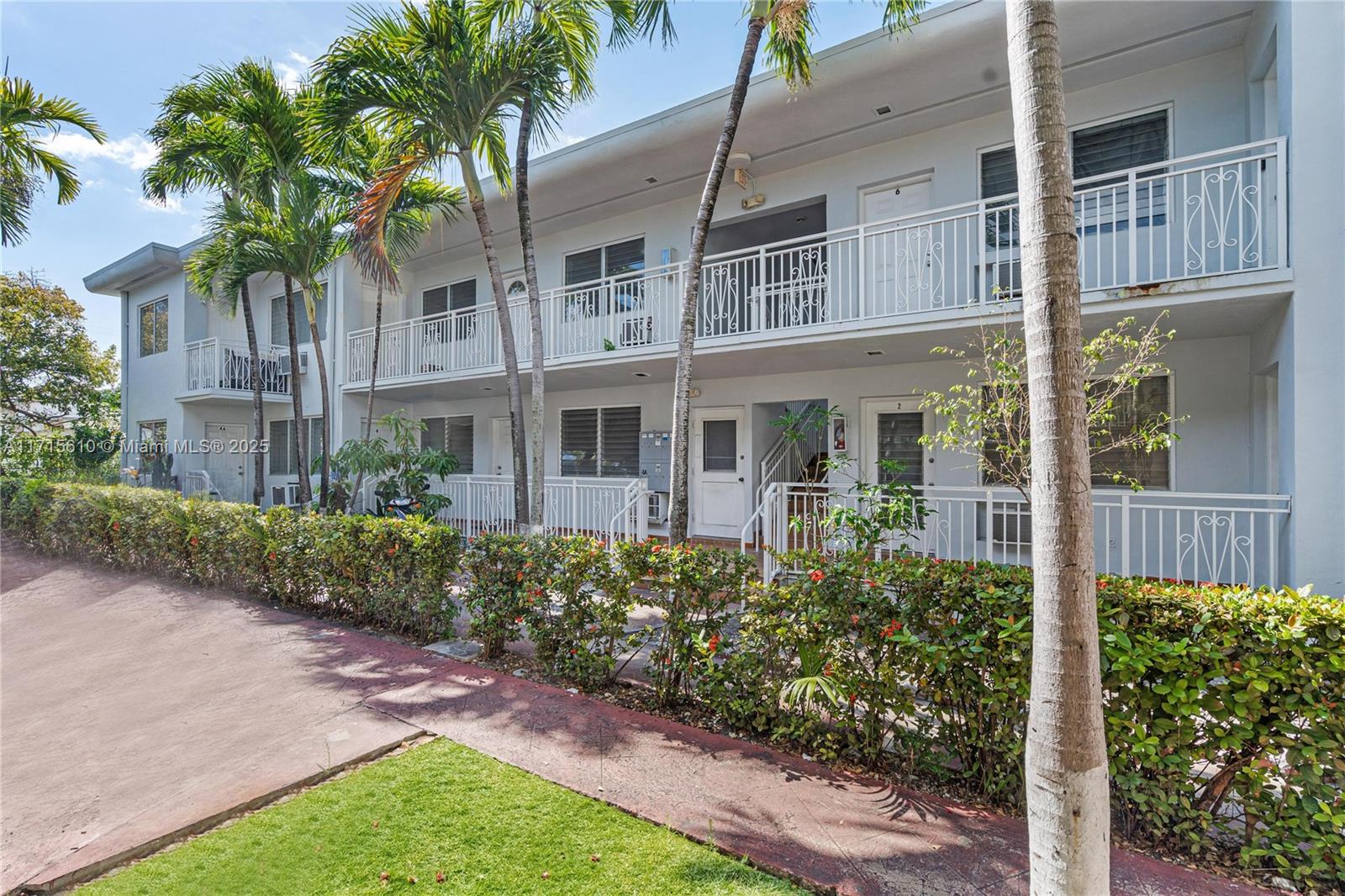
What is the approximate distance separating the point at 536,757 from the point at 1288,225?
7366mm

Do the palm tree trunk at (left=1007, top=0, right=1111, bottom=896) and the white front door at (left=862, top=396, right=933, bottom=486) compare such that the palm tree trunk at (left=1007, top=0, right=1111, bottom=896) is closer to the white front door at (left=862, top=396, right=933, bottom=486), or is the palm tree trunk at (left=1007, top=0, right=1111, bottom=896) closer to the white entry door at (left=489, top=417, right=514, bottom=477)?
the white front door at (left=862, top=396, right=933, bottom=486)

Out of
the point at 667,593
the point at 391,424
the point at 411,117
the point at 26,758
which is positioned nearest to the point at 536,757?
the point at 667,593

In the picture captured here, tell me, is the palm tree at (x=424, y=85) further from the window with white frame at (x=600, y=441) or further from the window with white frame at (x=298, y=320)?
the window with white frame at (x=298, y=320)

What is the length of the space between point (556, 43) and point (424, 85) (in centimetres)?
155

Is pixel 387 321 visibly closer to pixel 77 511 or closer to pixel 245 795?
pixel 77 511

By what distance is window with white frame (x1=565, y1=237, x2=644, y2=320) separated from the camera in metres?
9.85

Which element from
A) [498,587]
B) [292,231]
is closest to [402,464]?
[292,231]

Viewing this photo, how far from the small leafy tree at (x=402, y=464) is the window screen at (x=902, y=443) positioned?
7.71m

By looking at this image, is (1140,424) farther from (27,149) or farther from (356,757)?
(27,149)

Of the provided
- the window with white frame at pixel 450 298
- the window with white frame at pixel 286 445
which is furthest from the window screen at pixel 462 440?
the window with white frame at pixel 286 445

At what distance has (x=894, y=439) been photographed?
901 cm

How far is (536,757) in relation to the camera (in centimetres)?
379

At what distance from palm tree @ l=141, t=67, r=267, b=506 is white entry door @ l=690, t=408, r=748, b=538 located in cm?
838

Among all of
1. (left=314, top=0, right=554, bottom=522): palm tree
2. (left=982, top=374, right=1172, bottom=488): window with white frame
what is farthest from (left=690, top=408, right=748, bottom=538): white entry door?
(left=314, top=0, right=554, bottom=522): palm tree
